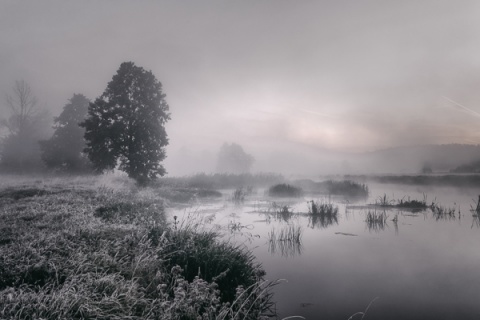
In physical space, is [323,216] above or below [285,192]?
below

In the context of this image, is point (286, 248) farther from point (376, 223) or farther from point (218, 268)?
point (376, 223)

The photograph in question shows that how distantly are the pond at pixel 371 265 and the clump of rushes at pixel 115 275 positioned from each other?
4.62 feet

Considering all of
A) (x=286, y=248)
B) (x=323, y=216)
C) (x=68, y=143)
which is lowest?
(x=286, y=248)

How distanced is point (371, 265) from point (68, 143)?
37.5 m

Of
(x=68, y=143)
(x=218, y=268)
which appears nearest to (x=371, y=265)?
(x=218, y=268)

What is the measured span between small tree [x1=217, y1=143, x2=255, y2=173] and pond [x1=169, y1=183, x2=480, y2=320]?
83653 mm

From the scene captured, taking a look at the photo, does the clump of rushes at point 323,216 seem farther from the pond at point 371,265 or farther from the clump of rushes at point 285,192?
the clump of rushes at point 285,192

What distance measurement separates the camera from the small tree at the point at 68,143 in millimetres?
35781

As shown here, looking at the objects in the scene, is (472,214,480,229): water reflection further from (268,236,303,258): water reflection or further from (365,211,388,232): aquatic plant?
(268,236,303,258): water reflection

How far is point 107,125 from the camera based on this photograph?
95.7ft

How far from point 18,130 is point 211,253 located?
50.6m

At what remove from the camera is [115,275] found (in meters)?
5.40

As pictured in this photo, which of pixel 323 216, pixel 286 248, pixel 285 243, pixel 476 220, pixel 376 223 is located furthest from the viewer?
pixel 323 216

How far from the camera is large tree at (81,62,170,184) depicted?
2886 centimetres
